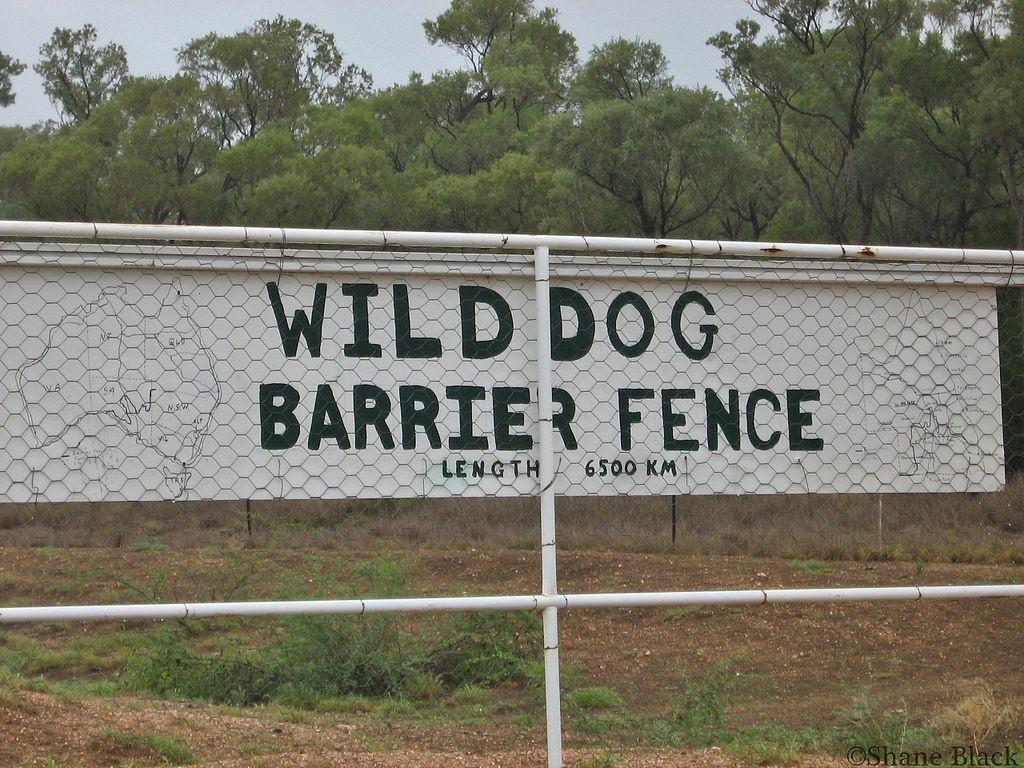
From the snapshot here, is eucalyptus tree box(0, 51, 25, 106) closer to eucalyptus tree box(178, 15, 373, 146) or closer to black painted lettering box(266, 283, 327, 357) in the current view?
eucalyptus tree box(178, 15, 373, 146)

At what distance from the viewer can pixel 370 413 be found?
3.74m

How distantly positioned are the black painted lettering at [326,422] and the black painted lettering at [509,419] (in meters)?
0.52

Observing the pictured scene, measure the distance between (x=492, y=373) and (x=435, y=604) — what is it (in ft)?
2.71

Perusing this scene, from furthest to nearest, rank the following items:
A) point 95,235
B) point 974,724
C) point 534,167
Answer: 1. point 534,167
2. point 974,724
3. point 95,235

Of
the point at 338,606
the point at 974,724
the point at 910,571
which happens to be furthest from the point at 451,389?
the point at 910,571

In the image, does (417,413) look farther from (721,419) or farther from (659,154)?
(659,154)

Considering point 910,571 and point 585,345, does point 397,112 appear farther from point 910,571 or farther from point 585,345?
point 585,345

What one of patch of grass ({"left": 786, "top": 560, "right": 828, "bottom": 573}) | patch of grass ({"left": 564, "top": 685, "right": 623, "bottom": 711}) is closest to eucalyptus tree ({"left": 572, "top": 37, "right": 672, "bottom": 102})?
patch of grass ({"left": 786, "top": 560, "right": 828, "bottom": 573})

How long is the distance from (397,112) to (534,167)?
10335mm

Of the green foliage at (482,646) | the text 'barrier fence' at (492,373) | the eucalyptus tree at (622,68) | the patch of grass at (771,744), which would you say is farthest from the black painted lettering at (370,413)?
the eucalyptus tree at (622,68)

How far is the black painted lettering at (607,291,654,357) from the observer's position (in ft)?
12.9

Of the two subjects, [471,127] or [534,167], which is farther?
[471,127]

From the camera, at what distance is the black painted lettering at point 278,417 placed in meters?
3.66

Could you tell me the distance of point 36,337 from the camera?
3.49m
